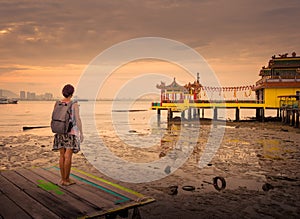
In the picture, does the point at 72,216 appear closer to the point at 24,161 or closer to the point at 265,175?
the point at 265,175

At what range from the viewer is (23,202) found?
149 inches

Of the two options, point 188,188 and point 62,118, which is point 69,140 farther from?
point 188,188

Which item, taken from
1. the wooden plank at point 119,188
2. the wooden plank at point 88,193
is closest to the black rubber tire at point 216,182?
the wooden plank at point 119,188

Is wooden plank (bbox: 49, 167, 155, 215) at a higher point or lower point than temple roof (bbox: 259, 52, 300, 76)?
lower

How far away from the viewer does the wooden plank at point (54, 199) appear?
3436mm

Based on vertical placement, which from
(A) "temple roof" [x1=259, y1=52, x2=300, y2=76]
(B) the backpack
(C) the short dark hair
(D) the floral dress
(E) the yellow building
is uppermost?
(A) "temple roof" [x1=259, y1=52, x2=300, y2=76]

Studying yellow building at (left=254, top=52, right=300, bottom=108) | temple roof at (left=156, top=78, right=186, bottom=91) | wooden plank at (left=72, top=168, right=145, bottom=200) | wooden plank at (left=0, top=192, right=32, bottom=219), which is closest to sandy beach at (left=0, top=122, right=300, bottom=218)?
wooden plank at (left=72, top=168, right=145, bottom=200)

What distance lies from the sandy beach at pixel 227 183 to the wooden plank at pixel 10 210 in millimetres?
2977

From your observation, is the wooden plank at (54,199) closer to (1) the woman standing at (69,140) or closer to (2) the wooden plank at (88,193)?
(2) the wooden plank at (88,193)

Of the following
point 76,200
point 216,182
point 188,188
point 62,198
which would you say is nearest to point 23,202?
point 62,198

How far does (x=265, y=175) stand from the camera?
9.35 meters

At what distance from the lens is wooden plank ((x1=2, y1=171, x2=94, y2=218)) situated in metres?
3.44

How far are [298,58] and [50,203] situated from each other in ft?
132

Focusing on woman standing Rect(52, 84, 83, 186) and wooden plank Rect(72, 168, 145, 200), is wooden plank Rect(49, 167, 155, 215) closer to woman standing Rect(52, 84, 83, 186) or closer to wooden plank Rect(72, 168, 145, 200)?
wooden plank Rect(72, 168, 145, 200)
